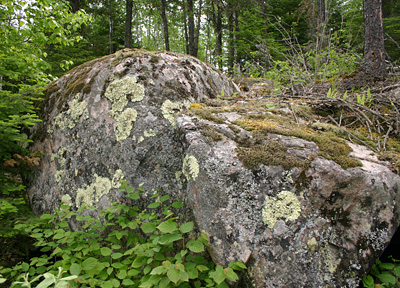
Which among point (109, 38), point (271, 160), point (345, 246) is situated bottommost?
point (345, 246)

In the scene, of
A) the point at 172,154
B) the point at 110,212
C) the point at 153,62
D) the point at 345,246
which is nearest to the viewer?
the point at 345,246

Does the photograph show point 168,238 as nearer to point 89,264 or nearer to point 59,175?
point 89,264

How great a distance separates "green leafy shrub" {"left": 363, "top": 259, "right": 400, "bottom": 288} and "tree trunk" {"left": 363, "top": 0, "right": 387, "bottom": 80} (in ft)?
13.6

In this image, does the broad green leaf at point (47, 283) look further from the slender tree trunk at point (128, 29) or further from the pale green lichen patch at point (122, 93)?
the slender tree trunk at point (128, 29)

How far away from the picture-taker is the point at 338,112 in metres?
3.06

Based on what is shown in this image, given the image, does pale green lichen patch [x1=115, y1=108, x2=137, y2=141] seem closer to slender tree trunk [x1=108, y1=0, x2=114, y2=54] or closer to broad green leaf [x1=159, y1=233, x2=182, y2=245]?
broad green leaf [x1=159, y1=233, x2=182, y2=245]

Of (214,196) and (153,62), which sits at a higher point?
(153,62)

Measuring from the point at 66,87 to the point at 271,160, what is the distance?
111 inches

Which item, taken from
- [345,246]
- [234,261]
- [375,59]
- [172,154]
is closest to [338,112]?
[345,246]

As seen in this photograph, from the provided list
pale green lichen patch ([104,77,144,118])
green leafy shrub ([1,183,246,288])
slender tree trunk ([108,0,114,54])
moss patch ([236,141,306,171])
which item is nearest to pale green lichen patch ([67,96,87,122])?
pale green lichen patch ([104,77,144,118])

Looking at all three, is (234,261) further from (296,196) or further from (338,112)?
(338,112)

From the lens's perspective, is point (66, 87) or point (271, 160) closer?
point (271, 160)

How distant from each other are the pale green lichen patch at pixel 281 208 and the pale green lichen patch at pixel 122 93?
177 centimetres

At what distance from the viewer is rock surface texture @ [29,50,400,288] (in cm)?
164
